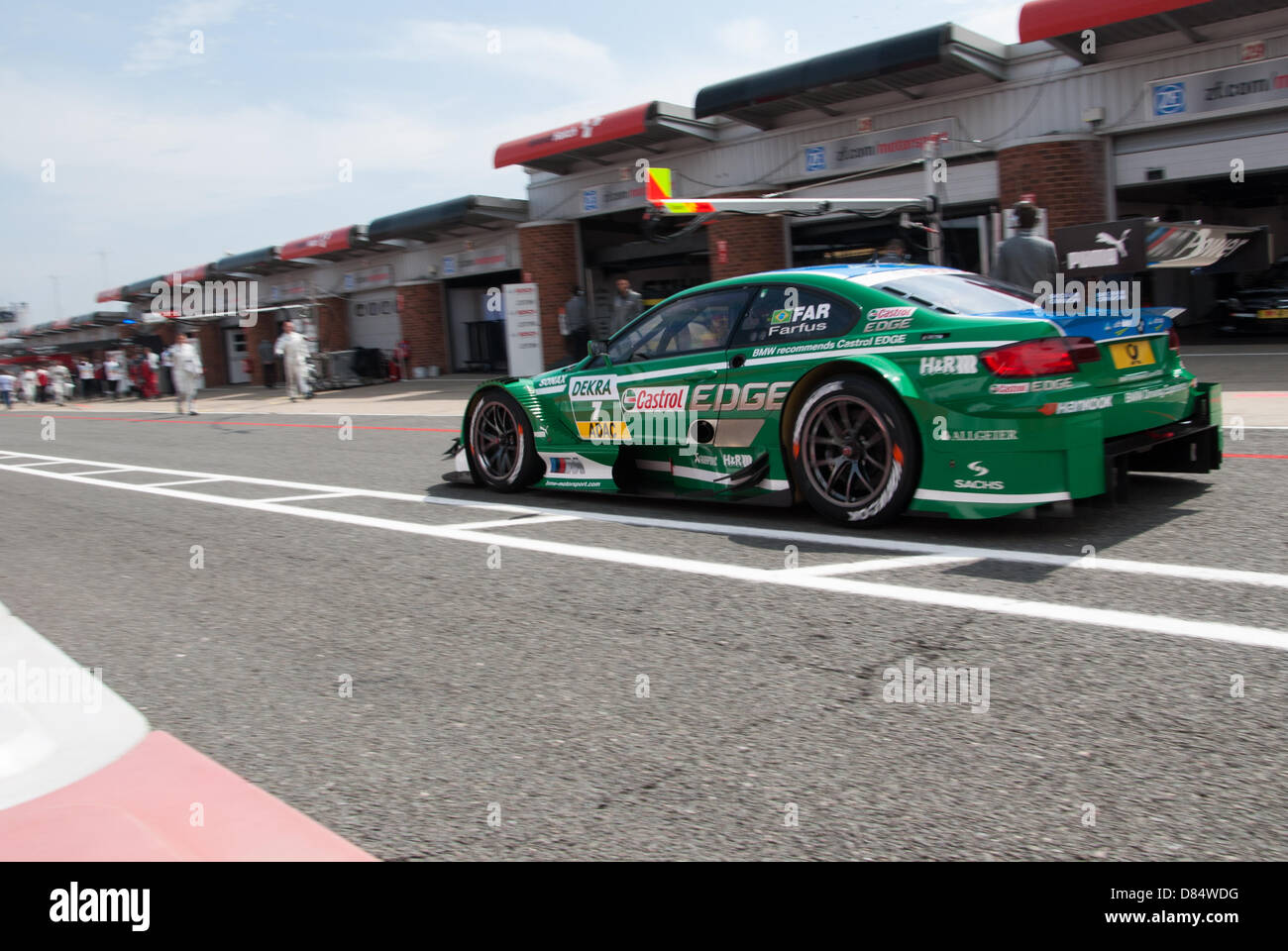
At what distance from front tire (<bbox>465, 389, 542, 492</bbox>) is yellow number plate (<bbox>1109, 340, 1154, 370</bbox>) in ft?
12.0

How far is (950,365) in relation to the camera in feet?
15.2

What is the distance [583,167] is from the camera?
2266cm

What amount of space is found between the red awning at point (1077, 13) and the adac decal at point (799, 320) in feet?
33.8

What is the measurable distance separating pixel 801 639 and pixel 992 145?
1428 cm

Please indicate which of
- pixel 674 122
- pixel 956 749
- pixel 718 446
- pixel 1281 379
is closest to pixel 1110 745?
pixel 956 749

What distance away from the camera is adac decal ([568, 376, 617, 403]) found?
6289 millimetres

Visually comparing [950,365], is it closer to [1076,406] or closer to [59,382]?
[1076,406]

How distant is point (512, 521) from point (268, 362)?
112ft

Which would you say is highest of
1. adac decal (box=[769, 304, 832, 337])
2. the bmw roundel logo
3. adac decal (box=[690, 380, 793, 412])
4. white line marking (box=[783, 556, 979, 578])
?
the bmw roundel logo

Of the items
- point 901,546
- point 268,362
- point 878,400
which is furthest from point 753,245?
point 268,362

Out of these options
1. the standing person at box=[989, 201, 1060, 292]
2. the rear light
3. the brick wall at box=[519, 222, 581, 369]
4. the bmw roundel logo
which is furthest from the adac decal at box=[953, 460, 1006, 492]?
the brick wall at box=[519, 222, 581, 369]

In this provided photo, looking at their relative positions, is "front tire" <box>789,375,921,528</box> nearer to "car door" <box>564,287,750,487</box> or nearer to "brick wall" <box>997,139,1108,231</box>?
"car door" <box>564,287,750,487</box>

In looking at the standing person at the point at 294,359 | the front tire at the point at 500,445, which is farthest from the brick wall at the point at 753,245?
the front tire at the point at 500,445

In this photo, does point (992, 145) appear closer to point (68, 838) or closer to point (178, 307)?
point (68, 838)
